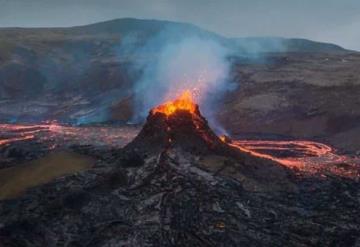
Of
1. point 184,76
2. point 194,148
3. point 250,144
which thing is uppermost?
point 184,76

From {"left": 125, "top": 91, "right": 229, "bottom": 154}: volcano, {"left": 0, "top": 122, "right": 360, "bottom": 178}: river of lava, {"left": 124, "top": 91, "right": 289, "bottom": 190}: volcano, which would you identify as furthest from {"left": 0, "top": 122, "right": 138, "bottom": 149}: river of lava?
{"left": 124, "top": 91, "right": 289, "bottom": 190}: volcano

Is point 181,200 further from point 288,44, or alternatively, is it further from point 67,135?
point 288,44

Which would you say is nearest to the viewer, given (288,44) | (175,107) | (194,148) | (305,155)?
(194,148)

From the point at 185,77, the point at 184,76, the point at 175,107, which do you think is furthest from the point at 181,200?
the point at 184,76

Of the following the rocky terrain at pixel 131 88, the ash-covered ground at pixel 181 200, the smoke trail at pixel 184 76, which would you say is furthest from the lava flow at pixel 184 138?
the smoke trail at pixel 184 76

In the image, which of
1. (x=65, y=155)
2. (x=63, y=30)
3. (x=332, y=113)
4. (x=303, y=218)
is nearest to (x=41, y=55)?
(x=63, y=30)

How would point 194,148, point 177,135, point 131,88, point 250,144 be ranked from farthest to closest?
point 131,88
point 250,144
point 177,135
point 194,148

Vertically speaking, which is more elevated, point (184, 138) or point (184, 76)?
point (184, 76)

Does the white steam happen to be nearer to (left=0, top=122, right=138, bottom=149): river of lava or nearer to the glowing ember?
(left=0, top=122, right=138, bottom=149): river of lava
